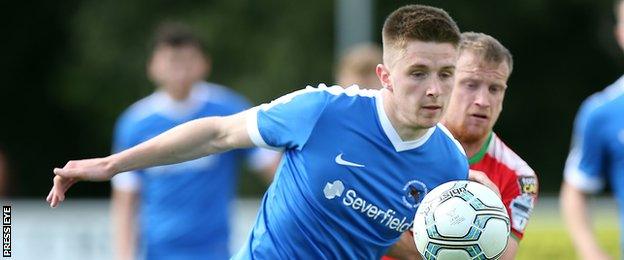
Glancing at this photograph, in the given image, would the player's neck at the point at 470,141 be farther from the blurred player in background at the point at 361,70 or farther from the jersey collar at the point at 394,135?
the blurred player in background at the point at 361,70

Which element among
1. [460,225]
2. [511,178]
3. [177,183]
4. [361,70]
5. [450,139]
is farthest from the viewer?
[177,183]

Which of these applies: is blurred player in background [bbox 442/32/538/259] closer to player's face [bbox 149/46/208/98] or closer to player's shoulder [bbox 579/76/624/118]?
player's shoulder [bbox 579/76/624/118]

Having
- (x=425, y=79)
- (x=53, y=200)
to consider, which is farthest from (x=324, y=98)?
(x=53, y=200)

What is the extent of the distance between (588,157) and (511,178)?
84.4 inches

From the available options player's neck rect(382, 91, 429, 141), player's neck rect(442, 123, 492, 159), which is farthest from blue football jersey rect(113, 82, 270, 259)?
player's neck rect(382, 91, 429, 141)

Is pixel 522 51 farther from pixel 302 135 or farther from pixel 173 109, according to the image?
pixel 302 135

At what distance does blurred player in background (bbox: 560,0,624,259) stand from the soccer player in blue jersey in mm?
2362

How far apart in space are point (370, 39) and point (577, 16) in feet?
25.1

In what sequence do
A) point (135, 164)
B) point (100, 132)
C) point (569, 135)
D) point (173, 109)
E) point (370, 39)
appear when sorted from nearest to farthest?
point (135, 164)
point (173, 109)
point (370, 39)
point (569, 135)
point (100, 132)

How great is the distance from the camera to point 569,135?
32.9 m

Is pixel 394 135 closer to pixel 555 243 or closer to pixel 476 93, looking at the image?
pixel 476 93

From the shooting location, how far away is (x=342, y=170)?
20.6ft

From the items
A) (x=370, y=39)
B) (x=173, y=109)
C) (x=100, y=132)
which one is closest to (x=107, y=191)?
(x=100, y=132)

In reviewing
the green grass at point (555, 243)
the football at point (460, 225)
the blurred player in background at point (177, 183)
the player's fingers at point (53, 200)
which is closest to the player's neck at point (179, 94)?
the blurred player in background at point (177, 183)
